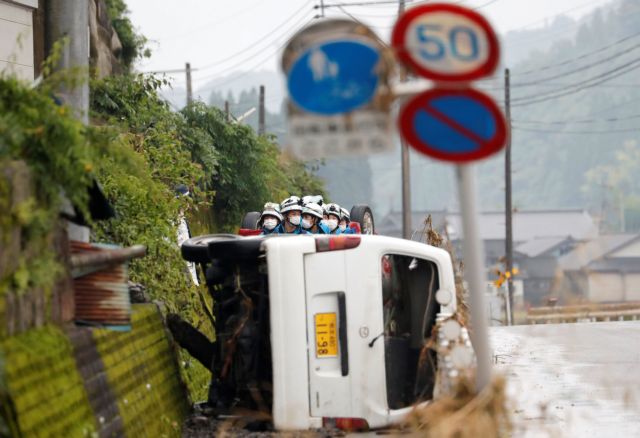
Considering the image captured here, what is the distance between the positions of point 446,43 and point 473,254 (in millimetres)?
1278

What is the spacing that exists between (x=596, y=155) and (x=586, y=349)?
464 feet

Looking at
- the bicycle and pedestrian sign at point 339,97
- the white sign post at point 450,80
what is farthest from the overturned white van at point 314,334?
the white sign post at point 450,80

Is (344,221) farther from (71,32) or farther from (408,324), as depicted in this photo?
(71,32)

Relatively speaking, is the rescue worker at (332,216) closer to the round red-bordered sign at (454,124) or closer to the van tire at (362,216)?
the van tire at (362,216)

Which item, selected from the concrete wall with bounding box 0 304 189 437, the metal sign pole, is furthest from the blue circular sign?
the concrete wall with bounding box 0 304 189 437

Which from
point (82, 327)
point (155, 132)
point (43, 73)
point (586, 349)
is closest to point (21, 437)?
point (82, 327)

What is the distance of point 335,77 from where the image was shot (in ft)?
24.9

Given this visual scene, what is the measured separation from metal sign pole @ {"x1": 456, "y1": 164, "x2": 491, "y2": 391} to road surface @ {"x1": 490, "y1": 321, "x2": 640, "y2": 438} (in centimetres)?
56

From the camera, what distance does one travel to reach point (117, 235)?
1555 cm

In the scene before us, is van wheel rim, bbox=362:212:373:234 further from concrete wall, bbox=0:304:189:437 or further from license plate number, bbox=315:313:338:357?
license plate number, bbox=315:313:338:357

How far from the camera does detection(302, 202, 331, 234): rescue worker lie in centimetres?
1752

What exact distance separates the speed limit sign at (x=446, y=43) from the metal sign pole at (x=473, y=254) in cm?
64

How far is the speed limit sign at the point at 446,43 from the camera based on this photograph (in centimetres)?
731

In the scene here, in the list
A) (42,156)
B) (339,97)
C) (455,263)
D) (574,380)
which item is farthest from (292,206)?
(339,97)
